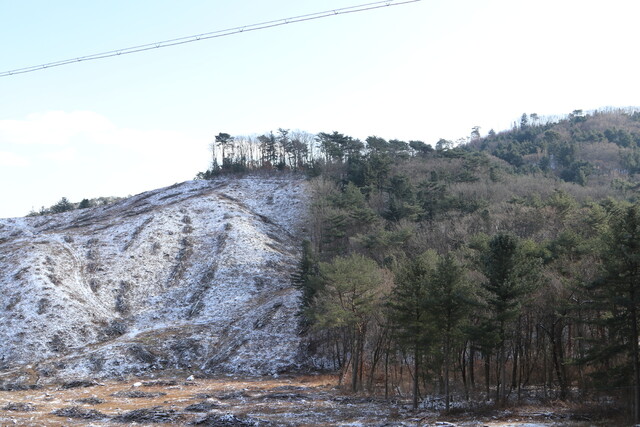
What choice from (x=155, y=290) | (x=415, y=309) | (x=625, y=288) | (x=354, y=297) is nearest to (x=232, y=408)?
(x=354, y=297)

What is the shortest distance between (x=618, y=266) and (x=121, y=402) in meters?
32.6

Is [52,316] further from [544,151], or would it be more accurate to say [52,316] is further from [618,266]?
[544,151]

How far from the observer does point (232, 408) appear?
3228cm

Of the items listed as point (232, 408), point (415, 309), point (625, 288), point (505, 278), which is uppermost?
point (505, 278)

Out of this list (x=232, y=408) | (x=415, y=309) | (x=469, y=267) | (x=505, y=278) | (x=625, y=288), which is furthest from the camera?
(x=469, y=267)

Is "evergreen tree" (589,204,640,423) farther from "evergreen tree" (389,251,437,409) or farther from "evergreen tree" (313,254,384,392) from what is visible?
"evergreen tree" (313,254,384,392)

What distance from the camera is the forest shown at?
2639 cm

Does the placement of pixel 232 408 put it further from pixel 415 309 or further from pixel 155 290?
pixel 155 290

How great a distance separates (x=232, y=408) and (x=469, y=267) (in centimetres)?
1857

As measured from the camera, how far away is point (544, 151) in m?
121

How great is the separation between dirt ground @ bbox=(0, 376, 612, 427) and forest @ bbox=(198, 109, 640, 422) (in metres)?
2.31

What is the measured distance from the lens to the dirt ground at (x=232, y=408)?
26.2m

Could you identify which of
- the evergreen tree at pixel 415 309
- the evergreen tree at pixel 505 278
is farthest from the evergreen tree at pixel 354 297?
the evergreen tree at pixel 505 278

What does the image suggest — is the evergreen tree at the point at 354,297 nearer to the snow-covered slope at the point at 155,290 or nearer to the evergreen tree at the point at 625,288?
the snow-covered slope at the point at 155,290
